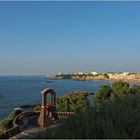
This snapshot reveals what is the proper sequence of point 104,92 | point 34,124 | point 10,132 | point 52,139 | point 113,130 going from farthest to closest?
point 104,92 < point 34,124 < point 10,132 < point 113,130 < point 52,139

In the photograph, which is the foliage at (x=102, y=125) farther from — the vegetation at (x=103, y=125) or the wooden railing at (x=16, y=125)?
the wooden railing at (x=16, y=125)

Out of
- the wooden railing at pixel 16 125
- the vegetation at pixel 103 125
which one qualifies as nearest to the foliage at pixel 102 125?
the vegetation at pixel 103 125

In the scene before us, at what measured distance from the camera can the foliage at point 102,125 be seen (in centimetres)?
560

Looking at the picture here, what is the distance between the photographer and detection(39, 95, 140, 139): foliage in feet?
18.4

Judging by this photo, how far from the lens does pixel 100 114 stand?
6.96 metres

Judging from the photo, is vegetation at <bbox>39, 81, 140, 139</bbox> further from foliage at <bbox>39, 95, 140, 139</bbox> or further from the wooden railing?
the wooden railing

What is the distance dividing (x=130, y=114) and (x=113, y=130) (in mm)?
1060

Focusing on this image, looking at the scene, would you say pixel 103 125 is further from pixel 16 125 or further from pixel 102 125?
pixel 16 125

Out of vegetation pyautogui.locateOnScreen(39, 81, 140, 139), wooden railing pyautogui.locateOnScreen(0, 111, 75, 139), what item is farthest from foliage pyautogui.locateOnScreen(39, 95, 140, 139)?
wooden railing pyautogui.locateOnScreen(0, 111, 75, 139)

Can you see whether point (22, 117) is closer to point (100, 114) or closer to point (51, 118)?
point (51, 118)

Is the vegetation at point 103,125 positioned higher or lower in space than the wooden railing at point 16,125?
higher

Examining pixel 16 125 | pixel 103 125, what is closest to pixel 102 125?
pixel 103 125

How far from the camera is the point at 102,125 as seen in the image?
5.83 m

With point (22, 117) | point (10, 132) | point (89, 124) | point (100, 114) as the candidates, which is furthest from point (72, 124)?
point (22, 117)
